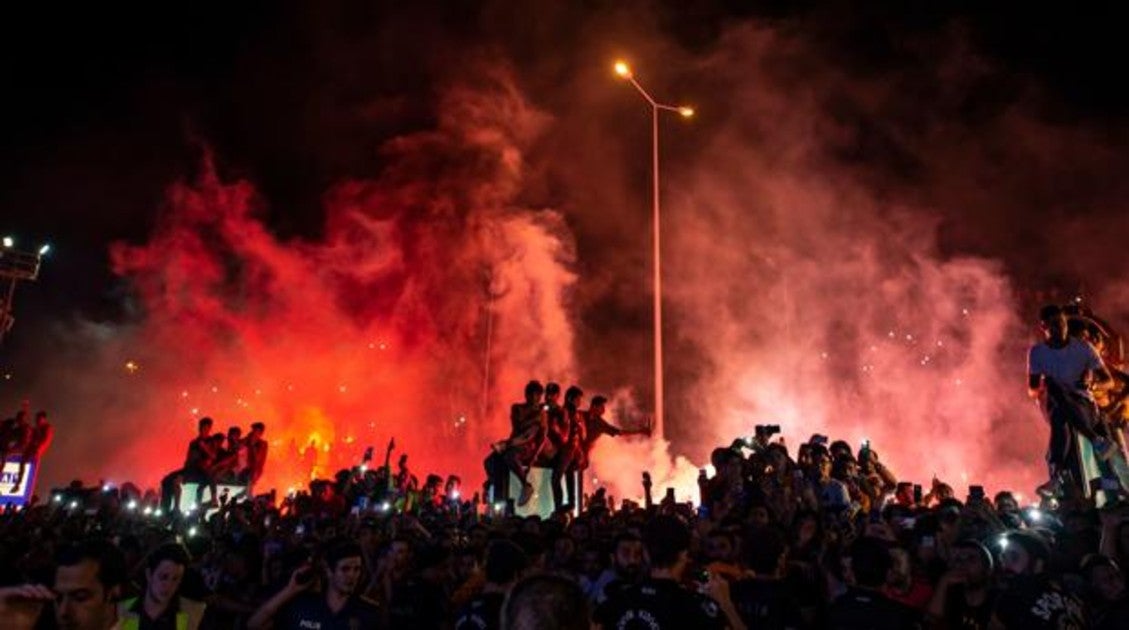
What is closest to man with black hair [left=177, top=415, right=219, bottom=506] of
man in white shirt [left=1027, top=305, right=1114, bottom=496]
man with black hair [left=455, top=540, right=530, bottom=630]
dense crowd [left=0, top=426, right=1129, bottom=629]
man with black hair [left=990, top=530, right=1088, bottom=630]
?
dense crowd [left=0, top=426, right=1129, bottom=629]

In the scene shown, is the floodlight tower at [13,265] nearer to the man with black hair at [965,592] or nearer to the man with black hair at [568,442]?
the man with black hair at [568,442]

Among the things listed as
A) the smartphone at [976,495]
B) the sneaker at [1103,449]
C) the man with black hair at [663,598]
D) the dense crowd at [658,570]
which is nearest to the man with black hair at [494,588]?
the dense crowd at [658,570]

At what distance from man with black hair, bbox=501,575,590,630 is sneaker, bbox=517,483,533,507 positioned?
9.32m

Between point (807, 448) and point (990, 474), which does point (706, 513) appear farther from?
point (990, 474)

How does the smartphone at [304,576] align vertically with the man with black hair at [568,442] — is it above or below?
below

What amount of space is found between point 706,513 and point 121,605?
6571 millimetres

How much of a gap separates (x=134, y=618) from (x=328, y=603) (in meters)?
1.36

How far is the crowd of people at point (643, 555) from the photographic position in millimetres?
4148

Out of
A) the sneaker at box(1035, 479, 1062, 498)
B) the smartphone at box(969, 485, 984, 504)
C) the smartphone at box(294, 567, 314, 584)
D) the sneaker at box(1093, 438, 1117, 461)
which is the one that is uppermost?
the sneaker at box(1093, 438, 1117, 461)

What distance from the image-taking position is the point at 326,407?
51156mm

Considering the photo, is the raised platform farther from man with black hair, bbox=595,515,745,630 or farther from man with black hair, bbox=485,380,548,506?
man with black hair, bbox=595,515,745,630

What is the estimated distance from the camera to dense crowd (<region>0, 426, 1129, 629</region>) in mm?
4012

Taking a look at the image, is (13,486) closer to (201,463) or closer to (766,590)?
(201,463)

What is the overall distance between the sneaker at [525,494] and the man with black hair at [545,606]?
9323mm
